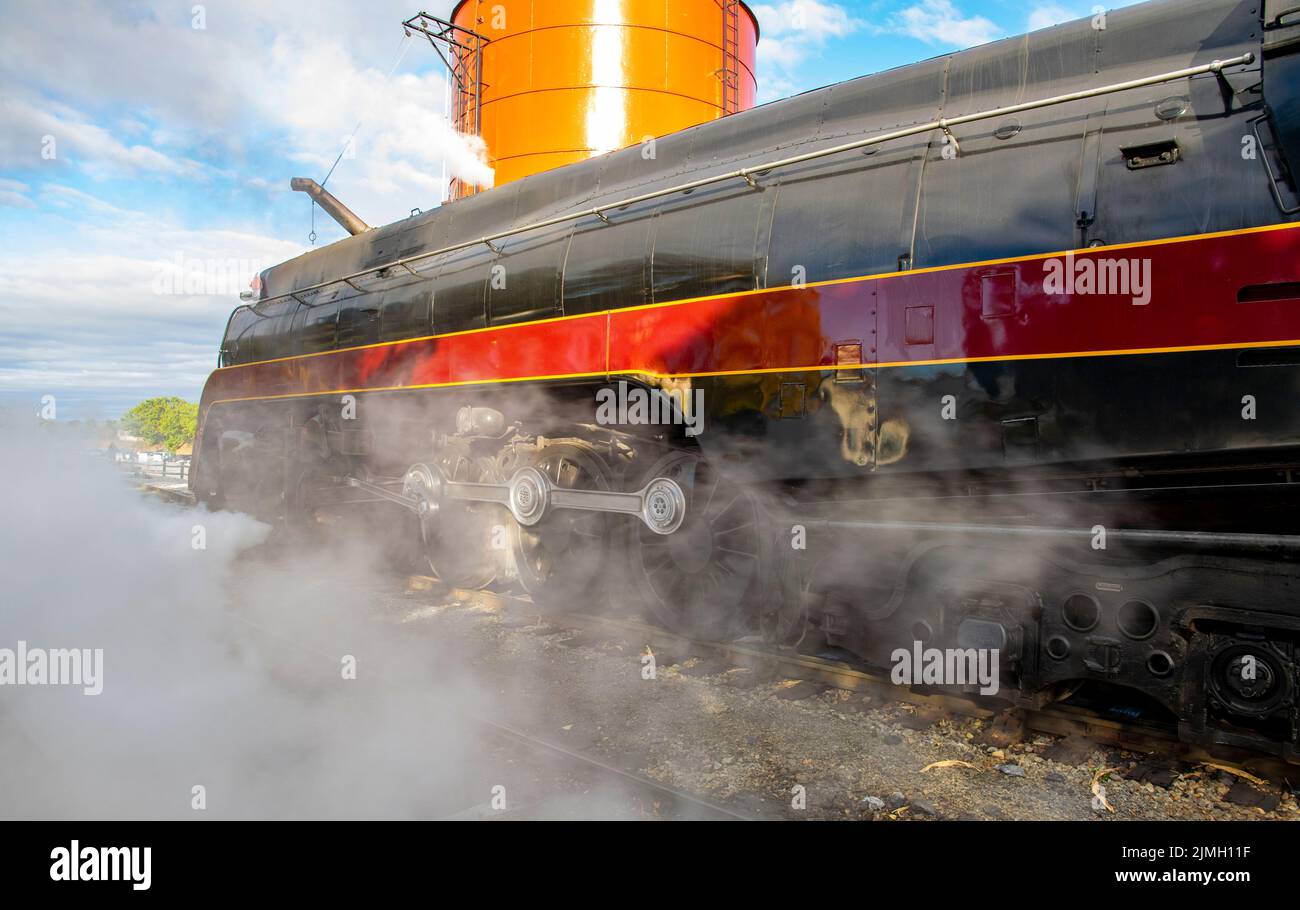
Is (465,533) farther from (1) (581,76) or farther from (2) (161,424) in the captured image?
(2) (161,424)

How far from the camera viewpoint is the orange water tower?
10406 mm

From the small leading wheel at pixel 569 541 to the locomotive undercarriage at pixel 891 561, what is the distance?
0.02 metres

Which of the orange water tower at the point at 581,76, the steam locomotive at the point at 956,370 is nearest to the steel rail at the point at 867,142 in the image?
the steam locomotive at the point at 956,370

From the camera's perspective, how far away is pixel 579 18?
10.4m

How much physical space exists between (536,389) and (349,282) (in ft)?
14.0

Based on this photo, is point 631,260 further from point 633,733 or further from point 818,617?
point 633,733

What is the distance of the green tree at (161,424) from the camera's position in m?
75.6

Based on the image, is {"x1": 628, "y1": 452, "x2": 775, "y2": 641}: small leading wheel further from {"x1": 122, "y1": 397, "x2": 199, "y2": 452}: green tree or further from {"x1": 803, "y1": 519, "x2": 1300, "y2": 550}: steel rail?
{"x1": 122, "y1": 397, "x2": 199, "y2": 452}: green tree

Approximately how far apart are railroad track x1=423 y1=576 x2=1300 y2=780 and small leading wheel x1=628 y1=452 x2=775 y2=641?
0.52 feet

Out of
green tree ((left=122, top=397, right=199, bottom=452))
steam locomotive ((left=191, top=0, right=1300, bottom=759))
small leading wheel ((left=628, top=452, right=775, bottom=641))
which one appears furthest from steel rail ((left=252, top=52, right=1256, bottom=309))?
green tree ((left=122, top=397, right=199, bottom=452))

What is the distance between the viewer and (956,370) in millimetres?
3826

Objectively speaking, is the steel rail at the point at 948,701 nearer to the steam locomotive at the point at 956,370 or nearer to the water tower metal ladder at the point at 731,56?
the steam locomotive at the point at 956,370
